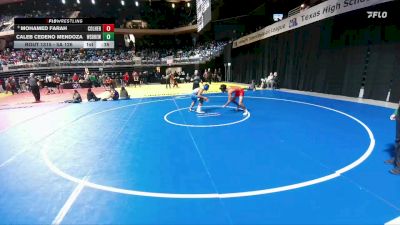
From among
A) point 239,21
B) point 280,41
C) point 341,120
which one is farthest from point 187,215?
point 239,21

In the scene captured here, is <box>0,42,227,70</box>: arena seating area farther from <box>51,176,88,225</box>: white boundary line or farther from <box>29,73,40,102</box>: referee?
<box>51,176,88,225</box>: white boundary line

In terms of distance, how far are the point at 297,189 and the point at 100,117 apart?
29.3 feet

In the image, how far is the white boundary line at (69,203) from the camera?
12.1 ft

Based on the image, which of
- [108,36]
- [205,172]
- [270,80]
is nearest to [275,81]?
[270,80]

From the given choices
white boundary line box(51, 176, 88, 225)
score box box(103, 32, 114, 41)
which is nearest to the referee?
score box box(103, 32, 114, 41)

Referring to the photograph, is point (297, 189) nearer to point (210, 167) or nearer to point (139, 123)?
point (210, 167)

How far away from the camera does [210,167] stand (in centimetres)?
537

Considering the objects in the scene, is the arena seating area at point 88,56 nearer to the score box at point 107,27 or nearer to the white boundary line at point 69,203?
the score box at point 107,27
